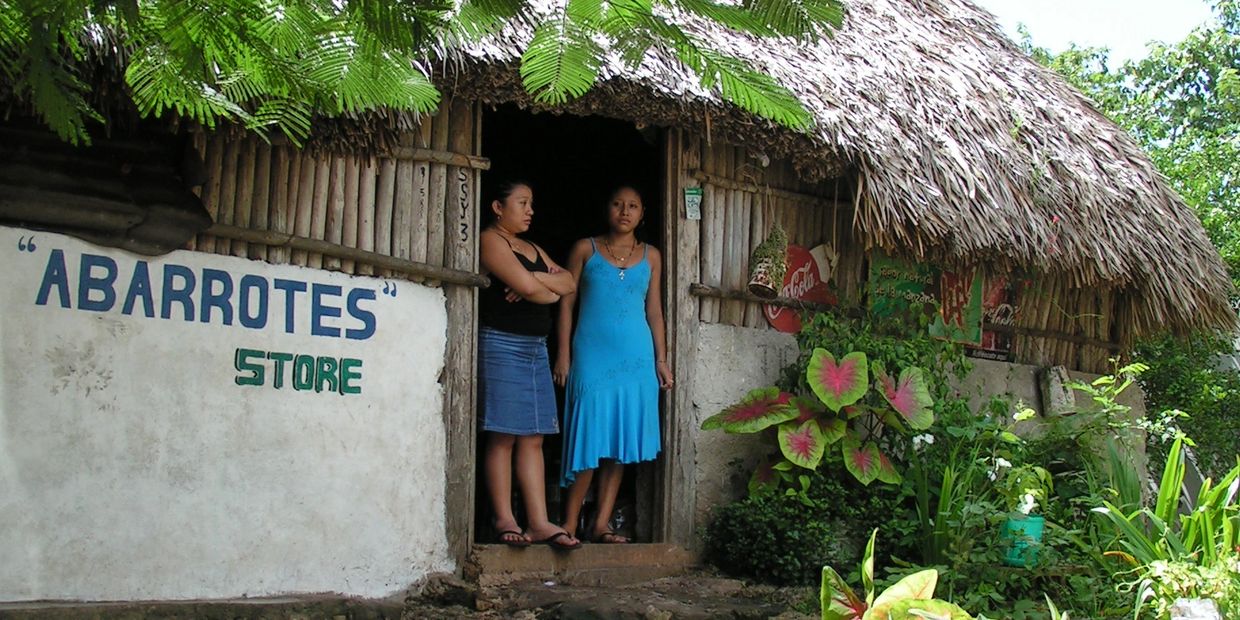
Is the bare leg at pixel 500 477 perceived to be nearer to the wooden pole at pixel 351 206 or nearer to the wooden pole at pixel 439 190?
the wooden pole at pixel 439 190

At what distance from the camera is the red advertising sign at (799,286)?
7.07 metres

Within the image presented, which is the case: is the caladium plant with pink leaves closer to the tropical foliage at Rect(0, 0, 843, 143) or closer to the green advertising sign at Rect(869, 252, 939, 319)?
the green advertising sign at Rect(869, 252, 939, 319)

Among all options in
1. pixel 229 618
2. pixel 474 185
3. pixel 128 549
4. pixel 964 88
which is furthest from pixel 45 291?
pixel 964 88

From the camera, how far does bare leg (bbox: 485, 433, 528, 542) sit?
20.1 ft

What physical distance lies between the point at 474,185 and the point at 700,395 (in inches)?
60.3

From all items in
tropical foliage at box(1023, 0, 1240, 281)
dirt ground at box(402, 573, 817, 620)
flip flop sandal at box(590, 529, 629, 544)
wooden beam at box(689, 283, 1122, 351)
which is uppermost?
tropical foliage at box(1023, 0, 1240, 281)

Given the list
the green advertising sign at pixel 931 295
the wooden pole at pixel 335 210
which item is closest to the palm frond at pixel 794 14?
the wooden pole at pixel 335 210

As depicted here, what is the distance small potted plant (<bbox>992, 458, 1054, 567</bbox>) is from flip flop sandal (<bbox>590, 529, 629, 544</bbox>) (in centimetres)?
173

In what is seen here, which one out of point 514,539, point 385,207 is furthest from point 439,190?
point 514,539

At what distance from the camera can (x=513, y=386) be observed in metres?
6.23

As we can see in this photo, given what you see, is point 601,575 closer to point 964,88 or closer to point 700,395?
point 700,395

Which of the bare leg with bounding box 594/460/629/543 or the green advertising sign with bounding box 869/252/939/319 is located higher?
the green advertising sign with bounding box 869/252/939/319

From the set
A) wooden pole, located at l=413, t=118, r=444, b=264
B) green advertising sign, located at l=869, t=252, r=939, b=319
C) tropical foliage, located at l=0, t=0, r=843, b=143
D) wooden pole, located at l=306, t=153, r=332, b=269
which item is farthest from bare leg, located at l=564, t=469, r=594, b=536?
tropical foliage, located at l=0, t=0, r=843, b=143

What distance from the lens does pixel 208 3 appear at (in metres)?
2.36
